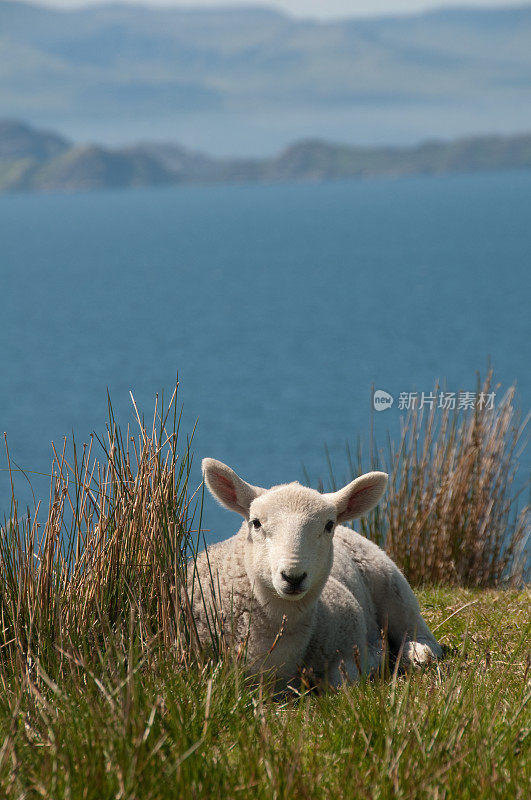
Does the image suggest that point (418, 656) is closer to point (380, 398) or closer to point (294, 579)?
point (294, 579)

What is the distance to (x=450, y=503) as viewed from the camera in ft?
20.6

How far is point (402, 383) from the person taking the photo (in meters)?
31.1

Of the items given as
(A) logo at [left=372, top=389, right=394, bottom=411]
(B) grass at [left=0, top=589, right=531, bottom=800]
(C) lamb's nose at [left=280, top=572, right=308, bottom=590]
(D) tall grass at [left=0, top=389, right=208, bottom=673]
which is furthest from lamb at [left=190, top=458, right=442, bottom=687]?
(A) logo at [left=372, top=389, right=394, bottom=411]

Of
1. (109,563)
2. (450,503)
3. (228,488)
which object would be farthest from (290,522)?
(450,503)

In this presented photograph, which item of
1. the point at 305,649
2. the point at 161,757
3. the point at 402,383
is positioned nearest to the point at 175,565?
the point at 305,649

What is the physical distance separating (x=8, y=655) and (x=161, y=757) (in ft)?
5.07

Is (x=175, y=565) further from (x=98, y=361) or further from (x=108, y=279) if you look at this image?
(x=108, y=279)

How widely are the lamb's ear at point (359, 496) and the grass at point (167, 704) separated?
614mm

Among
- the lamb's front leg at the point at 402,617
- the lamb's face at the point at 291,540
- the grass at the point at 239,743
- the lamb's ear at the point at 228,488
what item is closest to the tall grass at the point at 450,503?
the lamb's front leg at the point at 402,617

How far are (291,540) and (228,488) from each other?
49cm

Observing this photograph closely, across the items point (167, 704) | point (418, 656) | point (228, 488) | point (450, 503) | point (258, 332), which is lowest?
point (258, 332)

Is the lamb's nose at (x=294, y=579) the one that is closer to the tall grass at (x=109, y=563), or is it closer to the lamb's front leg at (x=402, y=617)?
the tall grass at (x=109, y=563)

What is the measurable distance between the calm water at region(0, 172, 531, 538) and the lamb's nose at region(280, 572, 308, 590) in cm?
143

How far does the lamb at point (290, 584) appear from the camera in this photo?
3.62m
